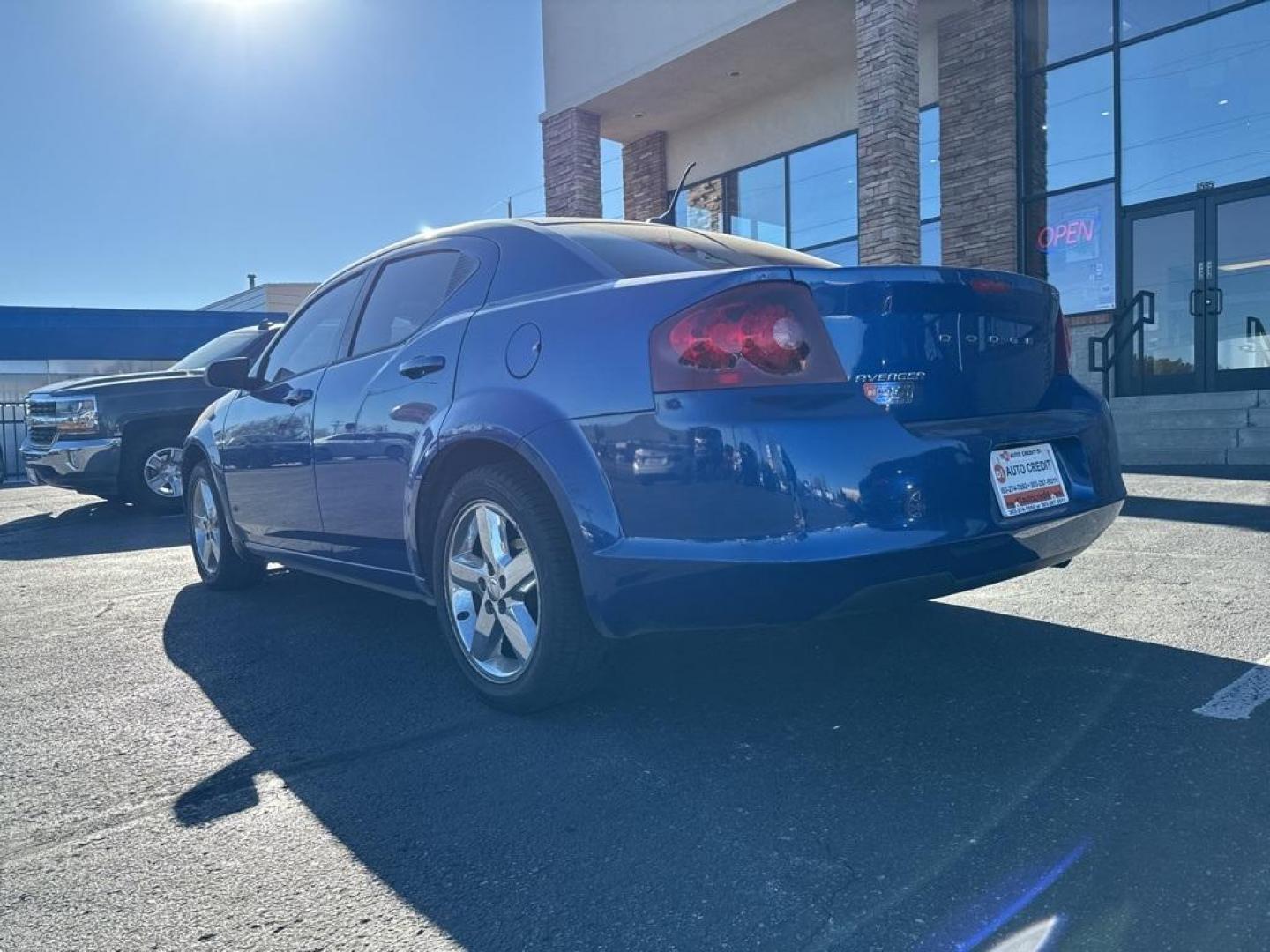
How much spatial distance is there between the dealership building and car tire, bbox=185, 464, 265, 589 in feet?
28.0

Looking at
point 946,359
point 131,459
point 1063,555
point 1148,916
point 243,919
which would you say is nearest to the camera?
point 1148,916

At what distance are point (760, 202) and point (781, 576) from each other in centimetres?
1431

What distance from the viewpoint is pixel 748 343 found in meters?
2.48

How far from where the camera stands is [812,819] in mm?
2188

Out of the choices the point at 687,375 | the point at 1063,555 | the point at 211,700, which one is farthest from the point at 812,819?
the point at 211,700

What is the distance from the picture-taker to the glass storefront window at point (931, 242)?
1338cm

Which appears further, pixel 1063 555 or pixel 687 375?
pixel 1063 555

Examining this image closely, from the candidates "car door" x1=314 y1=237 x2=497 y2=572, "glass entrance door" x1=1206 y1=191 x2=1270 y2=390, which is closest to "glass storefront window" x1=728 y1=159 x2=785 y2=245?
"glass entrance door" x1=1206 y1=191 x2=1270 y2=390

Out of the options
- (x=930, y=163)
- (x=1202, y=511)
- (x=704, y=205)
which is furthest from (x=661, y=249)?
(x=704, y=205)

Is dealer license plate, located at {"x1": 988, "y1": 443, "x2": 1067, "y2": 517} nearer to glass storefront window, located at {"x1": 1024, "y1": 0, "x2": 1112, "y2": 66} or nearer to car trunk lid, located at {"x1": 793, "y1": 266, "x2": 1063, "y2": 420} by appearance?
car trunk lid, located at {"x1": 793, "y1": 266, "x2": 1063, "y2": 420}

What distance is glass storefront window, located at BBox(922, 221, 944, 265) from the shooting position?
527 inches

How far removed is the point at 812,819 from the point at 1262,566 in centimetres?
345

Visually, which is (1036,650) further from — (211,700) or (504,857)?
(211,700)

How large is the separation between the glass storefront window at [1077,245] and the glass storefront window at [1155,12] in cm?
181
